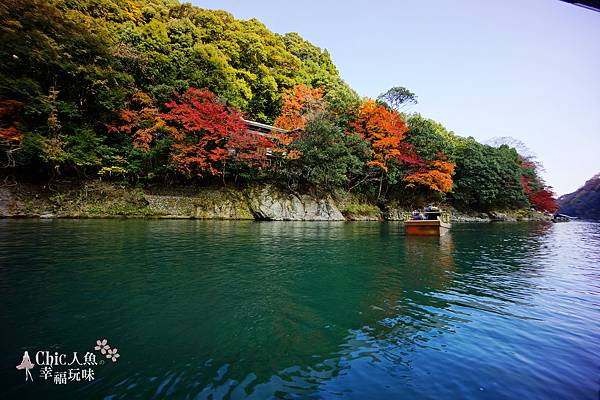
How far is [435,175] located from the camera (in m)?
32.6

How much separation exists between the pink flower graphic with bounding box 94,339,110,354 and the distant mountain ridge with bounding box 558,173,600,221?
10225cm

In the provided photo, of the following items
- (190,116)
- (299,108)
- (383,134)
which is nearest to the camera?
(190,116)

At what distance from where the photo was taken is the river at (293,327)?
3.02m

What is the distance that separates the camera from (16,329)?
3922 mm

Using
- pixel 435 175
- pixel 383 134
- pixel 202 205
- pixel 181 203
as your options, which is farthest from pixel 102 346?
pixel 435 175

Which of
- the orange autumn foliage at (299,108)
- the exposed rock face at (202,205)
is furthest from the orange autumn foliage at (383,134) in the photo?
the exposed rock face at (202,205)

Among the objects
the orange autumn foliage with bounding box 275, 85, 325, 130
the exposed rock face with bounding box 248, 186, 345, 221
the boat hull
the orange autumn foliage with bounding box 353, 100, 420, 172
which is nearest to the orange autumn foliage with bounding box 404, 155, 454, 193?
the orange autumn foliage with bounding box 353, 100, 420, 172

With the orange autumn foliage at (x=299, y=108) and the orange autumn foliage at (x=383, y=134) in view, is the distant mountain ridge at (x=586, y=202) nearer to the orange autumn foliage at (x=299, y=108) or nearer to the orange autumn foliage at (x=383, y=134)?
the orange autumn foliage at (x=383, y=134)

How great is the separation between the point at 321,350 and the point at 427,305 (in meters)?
3.15

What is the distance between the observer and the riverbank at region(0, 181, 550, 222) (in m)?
19.1

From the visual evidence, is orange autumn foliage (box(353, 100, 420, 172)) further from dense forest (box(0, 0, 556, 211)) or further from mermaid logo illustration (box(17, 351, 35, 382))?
mermaid logo illustration (box(17, 351, 35, 382))

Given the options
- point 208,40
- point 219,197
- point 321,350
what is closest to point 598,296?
point 321,350

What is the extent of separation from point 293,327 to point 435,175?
108 ft

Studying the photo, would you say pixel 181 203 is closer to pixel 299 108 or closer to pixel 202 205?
pixel 202 205
